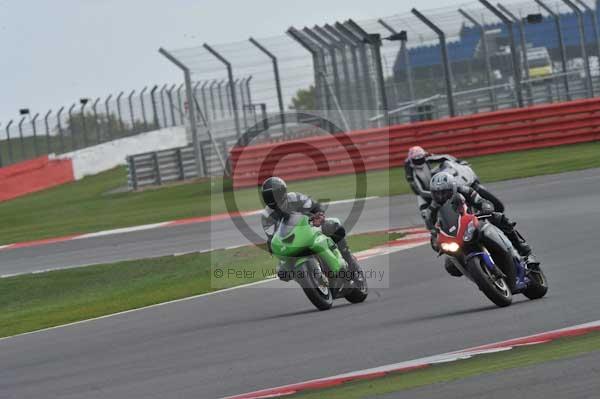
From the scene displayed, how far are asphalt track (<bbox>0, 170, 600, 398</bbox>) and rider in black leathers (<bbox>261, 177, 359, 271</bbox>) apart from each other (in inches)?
25.2

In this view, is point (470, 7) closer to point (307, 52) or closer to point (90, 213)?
point (307, 52)

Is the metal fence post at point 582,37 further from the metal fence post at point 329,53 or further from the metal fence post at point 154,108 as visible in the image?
the metal fence post at point 154,108

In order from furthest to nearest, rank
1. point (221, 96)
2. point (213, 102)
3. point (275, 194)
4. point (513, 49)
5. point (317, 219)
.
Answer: point (213, 102), point (221, 96), point (513, 49), point (317, 219), point (275, 194)

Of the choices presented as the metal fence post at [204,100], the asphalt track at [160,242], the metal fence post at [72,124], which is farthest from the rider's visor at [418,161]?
the metal fence post at [72,124]

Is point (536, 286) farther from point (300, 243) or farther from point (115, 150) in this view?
point (115, 150)

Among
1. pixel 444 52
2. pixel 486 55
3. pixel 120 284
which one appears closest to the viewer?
pixel 120 284

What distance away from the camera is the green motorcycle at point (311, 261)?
11266 millimetres

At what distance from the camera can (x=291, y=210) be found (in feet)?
37.4

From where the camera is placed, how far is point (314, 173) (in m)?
28.3

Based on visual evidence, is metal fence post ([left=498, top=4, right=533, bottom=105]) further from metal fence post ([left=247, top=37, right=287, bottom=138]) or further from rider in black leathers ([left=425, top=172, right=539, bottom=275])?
rider in black leathers ([left=425, top=172, right=539, bottom=275])

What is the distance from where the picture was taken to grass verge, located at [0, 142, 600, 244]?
957 inches

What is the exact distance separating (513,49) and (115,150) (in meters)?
23.6

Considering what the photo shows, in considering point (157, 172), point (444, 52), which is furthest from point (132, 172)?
point (444, 52)

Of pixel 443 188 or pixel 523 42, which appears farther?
pixel 523 42
